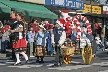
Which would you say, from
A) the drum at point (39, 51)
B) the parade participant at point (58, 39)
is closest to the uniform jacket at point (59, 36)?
the parade participant at point (58, 39)

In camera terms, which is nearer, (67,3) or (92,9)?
(67,3)

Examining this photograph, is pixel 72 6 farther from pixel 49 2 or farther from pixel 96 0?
pixel 96 0

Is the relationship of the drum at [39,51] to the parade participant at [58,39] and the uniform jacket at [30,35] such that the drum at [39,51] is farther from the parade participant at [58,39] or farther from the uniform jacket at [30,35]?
the uniform jacket at [30,35]

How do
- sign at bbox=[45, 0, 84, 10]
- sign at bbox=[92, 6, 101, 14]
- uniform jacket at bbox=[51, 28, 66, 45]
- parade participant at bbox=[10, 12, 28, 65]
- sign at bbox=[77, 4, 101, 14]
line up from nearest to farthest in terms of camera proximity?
1. uniform jacket at bbox=[51, 28, 66, 45]
2. parade participant at bbox=[10, 12, 28, 65]
3. sign at bbox=[45, 0, 84, 10]
4. sign at bbox=[77, 4, 101, 14]
5. sign at bbox=[92, 6, 101, 14]

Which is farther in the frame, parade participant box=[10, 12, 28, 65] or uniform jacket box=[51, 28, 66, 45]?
parade participant box=[10, 12, 28, 65]

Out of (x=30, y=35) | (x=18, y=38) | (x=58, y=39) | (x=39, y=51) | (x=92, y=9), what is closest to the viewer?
(x=58, y=39)

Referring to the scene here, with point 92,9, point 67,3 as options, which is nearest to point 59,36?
point 67,3

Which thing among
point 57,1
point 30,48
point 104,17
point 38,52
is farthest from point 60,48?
point 104,17

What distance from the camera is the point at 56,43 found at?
40.7 ft

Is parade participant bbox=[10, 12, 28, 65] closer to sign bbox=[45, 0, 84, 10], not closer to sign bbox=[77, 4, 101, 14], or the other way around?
sign bbox=[45, 0, 84, 10]

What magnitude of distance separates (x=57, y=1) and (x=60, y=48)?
15.8m

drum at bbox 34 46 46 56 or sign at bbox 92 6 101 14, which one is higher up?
sign at bbox 92 6 101 14

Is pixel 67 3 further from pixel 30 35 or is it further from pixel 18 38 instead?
pixel 18 38

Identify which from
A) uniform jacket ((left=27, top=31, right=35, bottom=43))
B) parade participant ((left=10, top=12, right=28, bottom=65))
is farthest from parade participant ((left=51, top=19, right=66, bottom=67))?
uniform jacket ((left=27, top=31, right=35, bottom=43))
